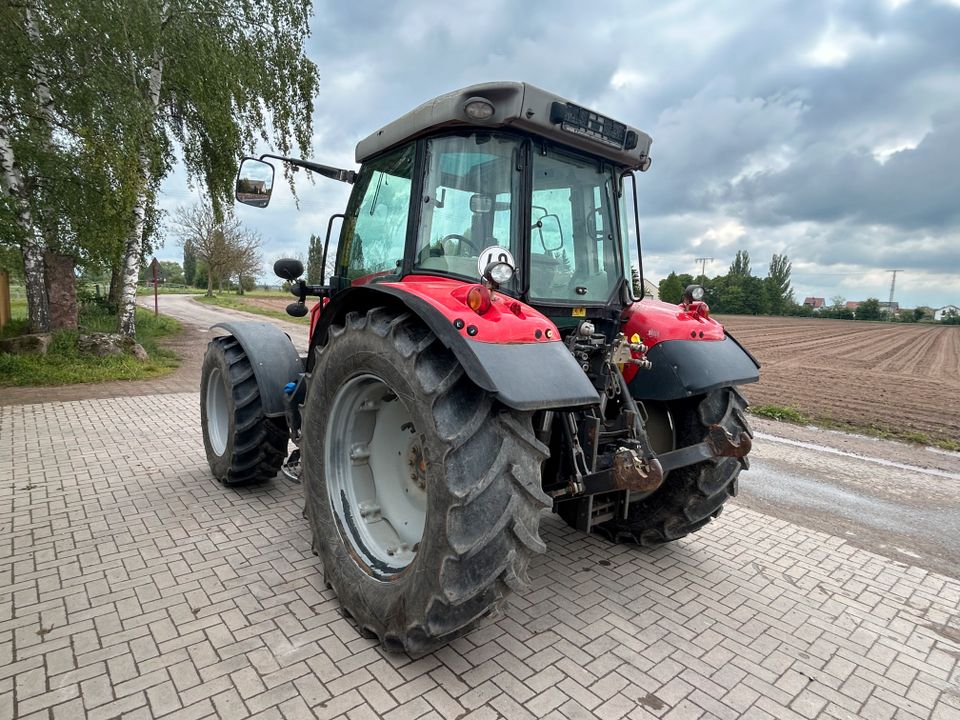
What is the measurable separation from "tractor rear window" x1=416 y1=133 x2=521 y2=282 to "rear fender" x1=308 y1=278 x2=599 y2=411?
47cm

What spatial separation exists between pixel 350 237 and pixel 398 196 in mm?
673

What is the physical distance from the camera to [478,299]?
205 centimetres

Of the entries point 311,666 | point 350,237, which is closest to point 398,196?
point 350,237

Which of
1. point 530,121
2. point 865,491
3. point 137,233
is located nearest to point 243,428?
point 530,121

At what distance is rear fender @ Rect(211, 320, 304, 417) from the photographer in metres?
3.71

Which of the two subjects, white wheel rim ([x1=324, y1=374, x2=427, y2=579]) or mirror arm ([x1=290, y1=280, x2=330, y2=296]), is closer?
white wheel rim ([x1=324, y1=374, x2=427, y2=579])

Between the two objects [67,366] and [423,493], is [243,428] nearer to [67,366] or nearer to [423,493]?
[423,493]

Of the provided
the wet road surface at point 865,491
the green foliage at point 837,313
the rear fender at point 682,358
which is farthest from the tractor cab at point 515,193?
the green foliage at point 837,313

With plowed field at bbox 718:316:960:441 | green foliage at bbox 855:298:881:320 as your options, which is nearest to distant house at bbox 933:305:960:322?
green foliage at bbox 855:298:881:320

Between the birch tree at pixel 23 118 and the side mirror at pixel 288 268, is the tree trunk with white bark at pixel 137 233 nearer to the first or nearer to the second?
the birch tree at pixel 23 118

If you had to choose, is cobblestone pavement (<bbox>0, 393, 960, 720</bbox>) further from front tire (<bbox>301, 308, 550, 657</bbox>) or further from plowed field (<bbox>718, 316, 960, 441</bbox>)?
plowed field (<bbox>718, 316, 960, 441</bbox>)

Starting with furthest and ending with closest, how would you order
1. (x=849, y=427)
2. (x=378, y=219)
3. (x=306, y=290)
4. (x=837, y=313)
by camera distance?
(x=837, y=313)
(x=849, y=427)
(x=306, y=290)
(x=378, y=219)

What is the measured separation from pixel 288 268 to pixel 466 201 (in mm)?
1584

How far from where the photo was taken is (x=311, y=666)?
2191 millimetres
